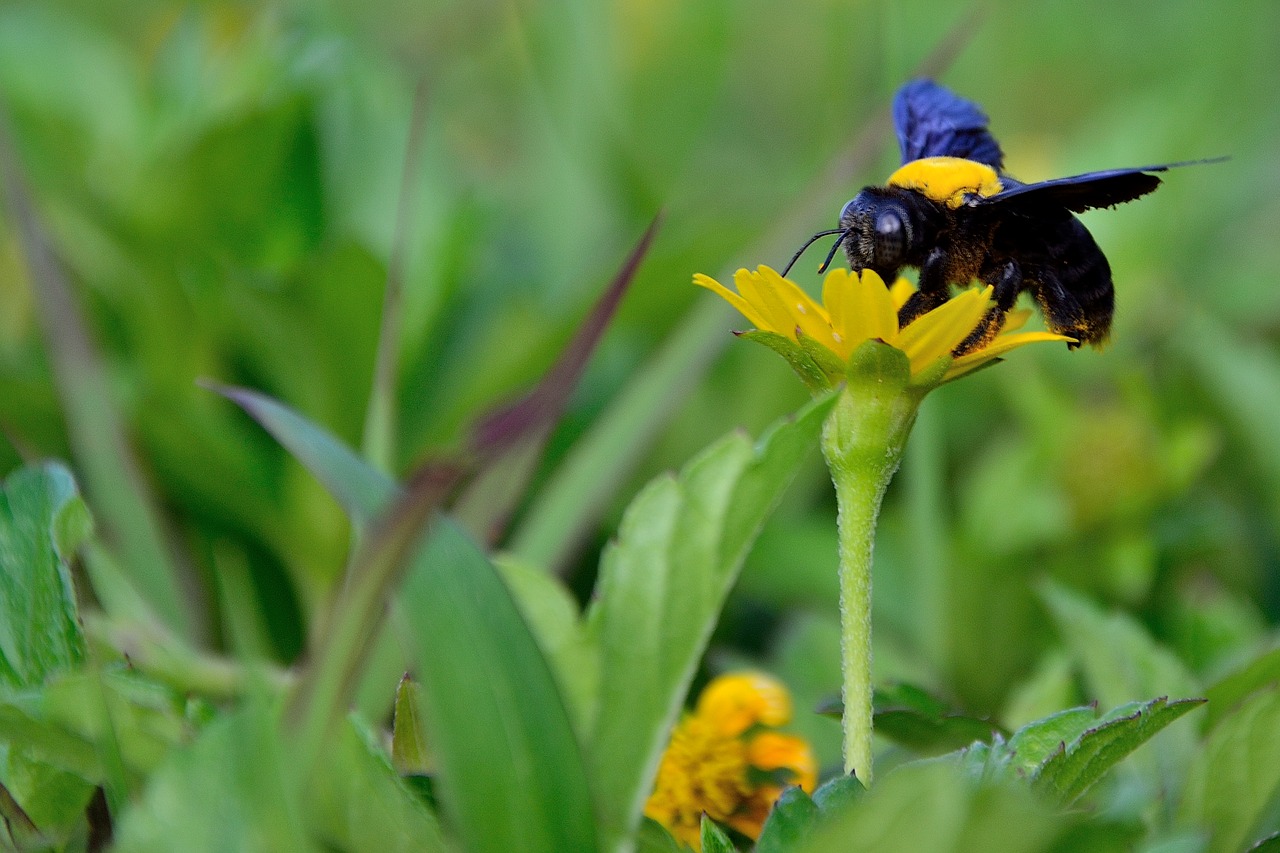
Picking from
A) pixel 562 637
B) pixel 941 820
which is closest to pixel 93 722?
pixel 562 637

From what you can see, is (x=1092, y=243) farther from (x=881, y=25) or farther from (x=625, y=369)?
(x=881, y=25)

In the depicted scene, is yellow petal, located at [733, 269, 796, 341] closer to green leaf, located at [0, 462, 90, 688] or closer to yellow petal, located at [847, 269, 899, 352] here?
yellow petal, located at [847, 269, 899, 352]

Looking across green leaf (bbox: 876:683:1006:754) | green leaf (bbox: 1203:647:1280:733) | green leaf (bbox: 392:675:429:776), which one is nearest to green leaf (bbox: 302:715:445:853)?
green leaf (bbox: 392:675:429:776)

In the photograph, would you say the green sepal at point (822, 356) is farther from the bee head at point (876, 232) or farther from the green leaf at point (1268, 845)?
the green leaf at point (1268, 845)

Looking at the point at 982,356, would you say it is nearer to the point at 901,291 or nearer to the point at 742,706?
the point at 901,291

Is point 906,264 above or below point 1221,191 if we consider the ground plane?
below

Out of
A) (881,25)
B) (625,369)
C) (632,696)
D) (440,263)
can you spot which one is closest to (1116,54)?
(881,25)
